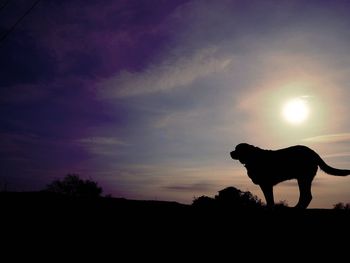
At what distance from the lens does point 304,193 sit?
8.88 metres

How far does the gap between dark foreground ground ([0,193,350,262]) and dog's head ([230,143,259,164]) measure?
4.03m

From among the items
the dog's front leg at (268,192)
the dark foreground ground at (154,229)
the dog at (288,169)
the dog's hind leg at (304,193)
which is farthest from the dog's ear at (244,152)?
the dark foreground ground at (154,229)

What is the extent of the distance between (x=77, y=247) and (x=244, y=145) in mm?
7360

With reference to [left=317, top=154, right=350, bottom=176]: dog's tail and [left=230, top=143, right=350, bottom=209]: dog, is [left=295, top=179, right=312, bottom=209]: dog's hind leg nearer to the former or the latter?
[left=230, top=143, right=350, bottom=209]: dog

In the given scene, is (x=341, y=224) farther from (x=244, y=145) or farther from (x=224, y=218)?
(x=244, y=145)

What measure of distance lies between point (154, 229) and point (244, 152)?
20.0ft

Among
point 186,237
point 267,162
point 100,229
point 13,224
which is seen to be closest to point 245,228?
point 186,237

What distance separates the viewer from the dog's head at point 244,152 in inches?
387

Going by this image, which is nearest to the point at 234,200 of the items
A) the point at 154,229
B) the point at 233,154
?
the point at 233,154

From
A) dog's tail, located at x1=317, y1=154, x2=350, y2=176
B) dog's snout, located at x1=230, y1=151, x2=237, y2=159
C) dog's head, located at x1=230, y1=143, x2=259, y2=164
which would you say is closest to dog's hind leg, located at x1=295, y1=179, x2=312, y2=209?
dog's tail, located at x1=317, y1=154, x2=350, y2=176

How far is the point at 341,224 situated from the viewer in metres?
5.62

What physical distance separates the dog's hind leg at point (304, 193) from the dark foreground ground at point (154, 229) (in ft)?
9.81

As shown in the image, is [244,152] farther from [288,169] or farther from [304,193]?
[304,193]

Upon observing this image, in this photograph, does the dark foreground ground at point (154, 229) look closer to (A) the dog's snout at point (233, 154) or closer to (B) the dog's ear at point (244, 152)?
(B) the dog's ear at point (244, 152)
